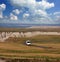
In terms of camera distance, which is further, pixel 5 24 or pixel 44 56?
pixel 5 24

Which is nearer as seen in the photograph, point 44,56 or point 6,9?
point 44,56

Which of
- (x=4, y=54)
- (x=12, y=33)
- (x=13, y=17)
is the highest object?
(x=13, y=17)

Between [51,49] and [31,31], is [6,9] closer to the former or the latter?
[31,31]

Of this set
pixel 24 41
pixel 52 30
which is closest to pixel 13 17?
pixel 24 41

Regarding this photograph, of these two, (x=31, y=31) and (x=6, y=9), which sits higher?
(x=6, y=9)

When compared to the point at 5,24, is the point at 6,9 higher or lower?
higher

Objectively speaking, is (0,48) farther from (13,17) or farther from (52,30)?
(52,30)

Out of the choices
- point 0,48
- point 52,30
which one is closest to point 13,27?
point 0,48

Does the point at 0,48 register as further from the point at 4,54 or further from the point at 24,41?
the point at 24,41
